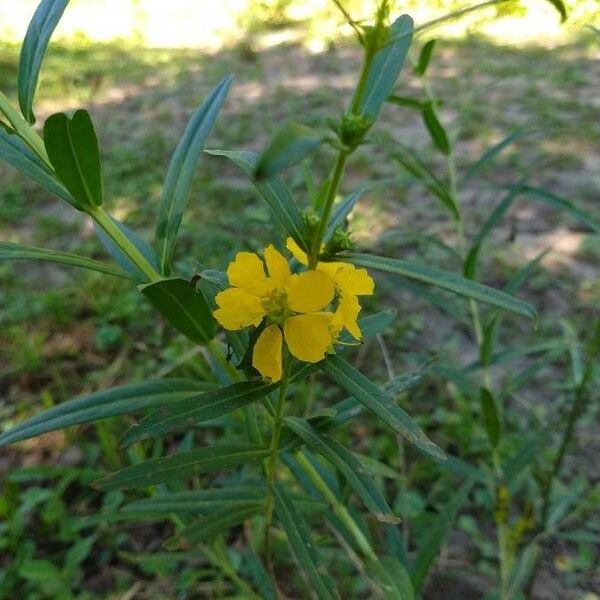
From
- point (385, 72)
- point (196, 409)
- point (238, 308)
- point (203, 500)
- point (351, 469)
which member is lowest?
point (203, 500)

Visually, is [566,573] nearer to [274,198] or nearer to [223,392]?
[223,392]

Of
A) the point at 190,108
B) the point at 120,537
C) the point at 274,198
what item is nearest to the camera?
the point at 274,198

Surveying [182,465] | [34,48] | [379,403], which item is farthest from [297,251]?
[34,48]

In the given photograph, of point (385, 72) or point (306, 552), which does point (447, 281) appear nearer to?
point (385, 72)

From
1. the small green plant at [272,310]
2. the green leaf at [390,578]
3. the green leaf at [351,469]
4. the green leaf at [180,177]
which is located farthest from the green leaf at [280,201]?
the green leaf at [390,578]

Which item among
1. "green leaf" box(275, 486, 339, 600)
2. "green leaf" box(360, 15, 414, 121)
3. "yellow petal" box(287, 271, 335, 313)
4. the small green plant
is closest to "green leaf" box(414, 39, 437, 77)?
the small green plant

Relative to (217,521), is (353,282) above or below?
above

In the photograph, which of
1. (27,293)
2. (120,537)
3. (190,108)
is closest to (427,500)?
(120,537)
